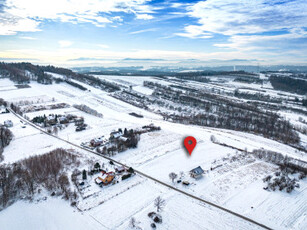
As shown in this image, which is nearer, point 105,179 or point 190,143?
point 105,179

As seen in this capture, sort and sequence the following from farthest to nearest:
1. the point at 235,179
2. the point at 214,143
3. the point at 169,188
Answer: the point at 214,143
the point at 235,179
the point at 169,188

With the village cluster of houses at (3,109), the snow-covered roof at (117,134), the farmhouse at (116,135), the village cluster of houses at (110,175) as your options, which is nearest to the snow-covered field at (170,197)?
the village cluster of houses at (110,175)

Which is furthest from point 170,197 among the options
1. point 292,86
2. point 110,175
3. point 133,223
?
point 292,86

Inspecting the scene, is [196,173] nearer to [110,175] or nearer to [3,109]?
[110,175]

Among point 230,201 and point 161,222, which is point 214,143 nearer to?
point 230,201

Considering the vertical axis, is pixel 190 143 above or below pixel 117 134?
below

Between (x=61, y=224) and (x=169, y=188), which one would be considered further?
(x=169, y=188)

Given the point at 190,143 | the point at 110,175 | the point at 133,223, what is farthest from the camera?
the point at 190,143

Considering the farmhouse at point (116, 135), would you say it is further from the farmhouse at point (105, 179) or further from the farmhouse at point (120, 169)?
the farmhouse at point (105, 179)

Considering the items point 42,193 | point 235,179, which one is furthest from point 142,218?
point 235,179
